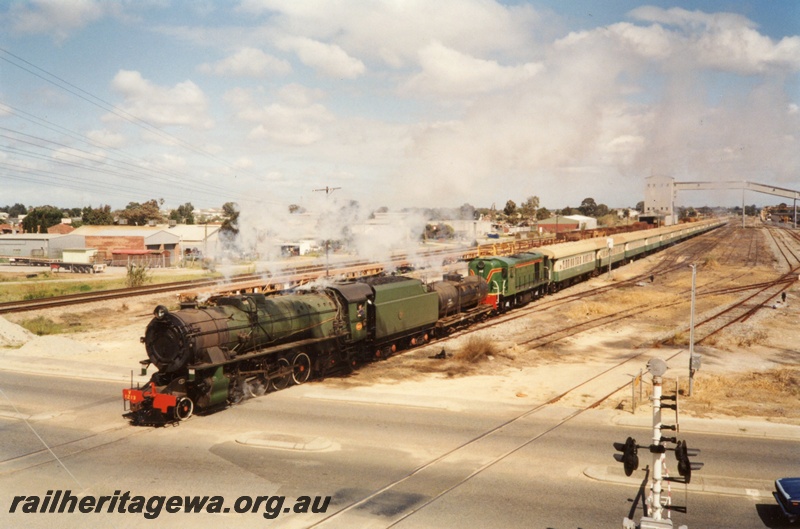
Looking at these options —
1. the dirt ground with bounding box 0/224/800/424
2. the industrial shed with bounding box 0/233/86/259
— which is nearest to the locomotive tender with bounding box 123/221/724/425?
the dirt ground with bounding box 0/224/800/424

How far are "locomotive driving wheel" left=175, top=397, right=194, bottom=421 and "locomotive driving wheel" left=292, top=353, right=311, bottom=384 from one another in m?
4.11

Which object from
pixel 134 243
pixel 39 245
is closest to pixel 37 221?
pixel 39 245

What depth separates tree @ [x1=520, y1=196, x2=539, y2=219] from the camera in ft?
538

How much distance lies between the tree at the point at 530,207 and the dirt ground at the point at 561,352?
4852 inches

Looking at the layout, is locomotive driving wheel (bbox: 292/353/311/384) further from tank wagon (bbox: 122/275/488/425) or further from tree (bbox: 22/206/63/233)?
tree (bbox: 22/206/63/233)

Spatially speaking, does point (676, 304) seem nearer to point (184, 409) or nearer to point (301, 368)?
point (301, 368)

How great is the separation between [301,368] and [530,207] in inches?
6057

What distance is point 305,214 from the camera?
34.6 m

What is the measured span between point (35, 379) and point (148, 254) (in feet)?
176

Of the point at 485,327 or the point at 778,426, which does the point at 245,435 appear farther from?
the point at 485,327

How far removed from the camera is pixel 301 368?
20500 mm

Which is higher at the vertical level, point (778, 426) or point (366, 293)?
point (366, 293)

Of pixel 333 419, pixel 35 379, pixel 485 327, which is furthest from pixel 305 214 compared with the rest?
pixel 333 419

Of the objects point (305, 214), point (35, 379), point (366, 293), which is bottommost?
point (35, 379)
